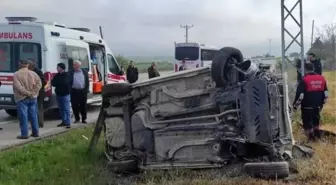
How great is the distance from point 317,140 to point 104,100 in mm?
4087

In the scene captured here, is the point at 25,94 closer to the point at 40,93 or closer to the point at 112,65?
the point at 40,93

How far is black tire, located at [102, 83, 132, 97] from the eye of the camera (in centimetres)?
716

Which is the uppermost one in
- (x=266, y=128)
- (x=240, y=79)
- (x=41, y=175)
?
(x=240, y=79)

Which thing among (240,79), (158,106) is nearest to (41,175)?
(158,106)

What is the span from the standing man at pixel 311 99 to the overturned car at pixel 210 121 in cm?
262

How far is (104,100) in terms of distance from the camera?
24.6ft

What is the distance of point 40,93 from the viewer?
11664mm

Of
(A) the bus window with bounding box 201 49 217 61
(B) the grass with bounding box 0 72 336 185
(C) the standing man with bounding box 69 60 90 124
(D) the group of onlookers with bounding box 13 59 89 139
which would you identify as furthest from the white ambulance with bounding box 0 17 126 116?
(A) the bus window with bounding box 201 49 217 61

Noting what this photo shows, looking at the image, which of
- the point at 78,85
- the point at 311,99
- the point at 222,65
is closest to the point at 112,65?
the point at 78,85

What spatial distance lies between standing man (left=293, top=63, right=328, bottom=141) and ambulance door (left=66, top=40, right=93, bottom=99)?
667 cm

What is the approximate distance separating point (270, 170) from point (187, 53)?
1291 inches

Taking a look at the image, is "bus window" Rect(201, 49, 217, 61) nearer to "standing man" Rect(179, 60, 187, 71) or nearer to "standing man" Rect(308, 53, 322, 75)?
"standing man" Rect(179, 60, 187, 71)

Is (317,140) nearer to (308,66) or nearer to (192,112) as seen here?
(308,66)

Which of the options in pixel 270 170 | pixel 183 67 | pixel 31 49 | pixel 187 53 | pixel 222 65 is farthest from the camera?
pixel 187 53
